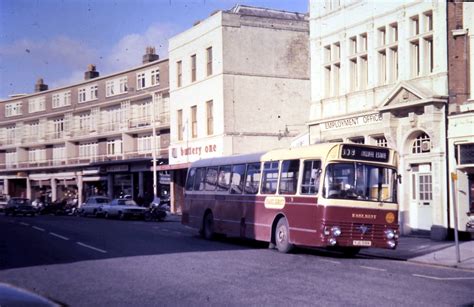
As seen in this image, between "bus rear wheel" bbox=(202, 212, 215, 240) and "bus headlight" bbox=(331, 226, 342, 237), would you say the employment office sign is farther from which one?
"bus headlight" bbox=(331, 226, 342, 237)

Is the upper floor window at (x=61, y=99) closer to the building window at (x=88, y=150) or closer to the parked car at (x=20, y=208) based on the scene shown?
the building window at (x=88, y=150)

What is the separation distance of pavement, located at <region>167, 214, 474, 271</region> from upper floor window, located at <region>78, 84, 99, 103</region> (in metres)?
47.6

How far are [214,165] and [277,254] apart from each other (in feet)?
21.2

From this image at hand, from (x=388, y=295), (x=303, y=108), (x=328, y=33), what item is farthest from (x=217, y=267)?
(x=303, y=108)

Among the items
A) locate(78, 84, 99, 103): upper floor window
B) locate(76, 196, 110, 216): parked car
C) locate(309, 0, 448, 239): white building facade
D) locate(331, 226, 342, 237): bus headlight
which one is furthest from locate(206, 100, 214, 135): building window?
locate(78, 84, 99, 103): upper floor window

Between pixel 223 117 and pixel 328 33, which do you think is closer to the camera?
pixel 328 33

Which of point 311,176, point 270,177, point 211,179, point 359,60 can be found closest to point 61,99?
point 359,60

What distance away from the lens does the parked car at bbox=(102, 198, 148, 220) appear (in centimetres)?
4212

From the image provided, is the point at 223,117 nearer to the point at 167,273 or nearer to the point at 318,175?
the point at 318,175

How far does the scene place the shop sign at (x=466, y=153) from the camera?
73.3ft

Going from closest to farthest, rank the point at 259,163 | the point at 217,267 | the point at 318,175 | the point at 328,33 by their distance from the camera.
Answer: the point at 217,267
the point at 318,175
the point at 259,163
the point at 328,33

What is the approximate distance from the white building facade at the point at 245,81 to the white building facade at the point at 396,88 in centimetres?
1085

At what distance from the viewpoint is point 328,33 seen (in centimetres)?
2966

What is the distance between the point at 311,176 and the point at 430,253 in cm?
442
